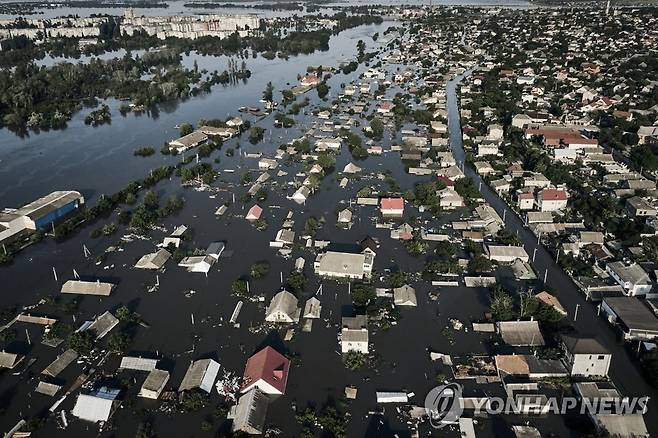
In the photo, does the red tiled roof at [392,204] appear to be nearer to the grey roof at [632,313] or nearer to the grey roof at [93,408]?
the grey roof at [632,313]

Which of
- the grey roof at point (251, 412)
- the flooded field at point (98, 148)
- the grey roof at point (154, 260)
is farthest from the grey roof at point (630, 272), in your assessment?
the flooded field at point (98, 148)

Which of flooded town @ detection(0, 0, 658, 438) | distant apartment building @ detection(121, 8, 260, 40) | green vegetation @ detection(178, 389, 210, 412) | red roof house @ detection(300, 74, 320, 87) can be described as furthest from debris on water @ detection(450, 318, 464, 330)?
distant apartment building @ detection(121, 8, 260, 40)

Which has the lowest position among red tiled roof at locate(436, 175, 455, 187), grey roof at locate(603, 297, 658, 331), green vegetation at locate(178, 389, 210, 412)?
green vegetation at locate(178, 389, 210, 412)

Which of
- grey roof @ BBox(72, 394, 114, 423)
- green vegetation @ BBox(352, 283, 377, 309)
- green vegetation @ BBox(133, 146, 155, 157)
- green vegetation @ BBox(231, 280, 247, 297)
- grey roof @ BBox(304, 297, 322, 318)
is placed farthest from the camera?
green vegetation @ BBox(133, 146, 155, 157)

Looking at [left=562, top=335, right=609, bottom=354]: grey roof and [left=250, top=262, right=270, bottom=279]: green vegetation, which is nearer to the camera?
[left=562, top=335, right=609, bottom=354]: grey roof

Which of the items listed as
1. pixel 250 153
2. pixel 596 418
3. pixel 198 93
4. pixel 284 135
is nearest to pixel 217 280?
pixel 596 418

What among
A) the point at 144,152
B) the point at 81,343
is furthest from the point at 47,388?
the point at 144,152

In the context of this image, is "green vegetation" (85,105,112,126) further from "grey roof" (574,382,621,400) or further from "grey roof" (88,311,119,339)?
"grey roof" (574,382,621,400)
